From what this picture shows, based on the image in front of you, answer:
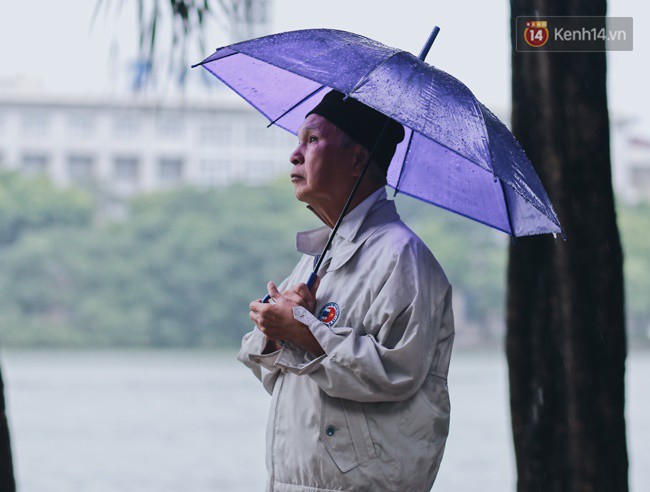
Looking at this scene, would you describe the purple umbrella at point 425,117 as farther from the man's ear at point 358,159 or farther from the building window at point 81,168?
the building window at point 81,168

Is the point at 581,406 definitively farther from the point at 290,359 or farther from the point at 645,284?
the point at 645,284

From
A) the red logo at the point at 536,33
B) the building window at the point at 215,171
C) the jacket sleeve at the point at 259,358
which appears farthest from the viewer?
the building window at the point at 215,171

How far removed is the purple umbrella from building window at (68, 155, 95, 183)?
3705 cm

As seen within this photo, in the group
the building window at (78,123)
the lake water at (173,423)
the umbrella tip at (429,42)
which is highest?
the building window at (78,123)

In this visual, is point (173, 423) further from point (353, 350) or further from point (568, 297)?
point (353, 350)

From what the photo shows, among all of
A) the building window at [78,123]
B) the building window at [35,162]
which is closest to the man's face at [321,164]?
the building window at [35,162]

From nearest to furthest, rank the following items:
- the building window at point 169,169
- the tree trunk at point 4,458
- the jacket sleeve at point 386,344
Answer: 1. the jacket sleeve at point 386,344
2. the tree trunk at point 4,458
3. the building window at point 169,169

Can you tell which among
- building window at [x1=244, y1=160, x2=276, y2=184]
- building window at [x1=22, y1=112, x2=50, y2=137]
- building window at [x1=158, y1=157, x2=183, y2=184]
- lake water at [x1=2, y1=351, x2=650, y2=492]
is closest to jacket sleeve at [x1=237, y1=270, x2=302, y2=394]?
lake water at [x1=2, y1=351, x2=650, y2=492]

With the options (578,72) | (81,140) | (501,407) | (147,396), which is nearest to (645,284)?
(501,407)

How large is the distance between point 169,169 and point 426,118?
131 ft

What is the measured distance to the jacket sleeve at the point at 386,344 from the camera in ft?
4.24

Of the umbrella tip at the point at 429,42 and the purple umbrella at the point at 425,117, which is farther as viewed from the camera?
the umbrella tip at the point at 429,42

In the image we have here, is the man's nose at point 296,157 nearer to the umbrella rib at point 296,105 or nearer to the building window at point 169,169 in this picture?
the umbrella rib at point 296,105

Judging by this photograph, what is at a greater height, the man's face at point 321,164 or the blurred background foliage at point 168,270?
the man's face at point 321,164
